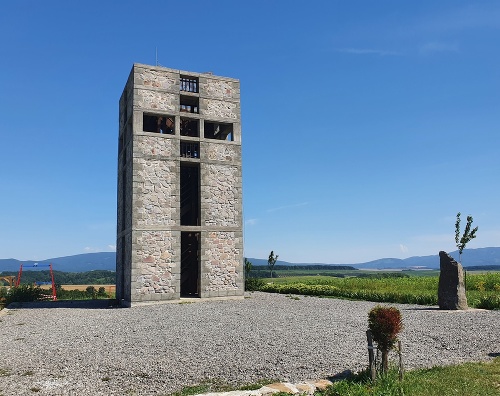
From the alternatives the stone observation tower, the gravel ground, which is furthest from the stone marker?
the stone observation tower

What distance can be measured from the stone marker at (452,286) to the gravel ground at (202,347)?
0.76 metres

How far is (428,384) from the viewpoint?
9.22m

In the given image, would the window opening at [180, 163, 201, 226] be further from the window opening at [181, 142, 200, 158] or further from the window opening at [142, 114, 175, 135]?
the window opening at [142, 114, 175, 135]

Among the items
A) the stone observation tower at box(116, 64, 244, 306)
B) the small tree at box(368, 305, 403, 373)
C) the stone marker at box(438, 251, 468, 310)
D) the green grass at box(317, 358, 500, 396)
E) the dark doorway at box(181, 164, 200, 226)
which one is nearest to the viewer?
the green grass at box(317, 358, 500, 396)

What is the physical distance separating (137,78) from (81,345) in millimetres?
21321

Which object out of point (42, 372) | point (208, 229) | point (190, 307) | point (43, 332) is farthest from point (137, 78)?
point (42, 372)

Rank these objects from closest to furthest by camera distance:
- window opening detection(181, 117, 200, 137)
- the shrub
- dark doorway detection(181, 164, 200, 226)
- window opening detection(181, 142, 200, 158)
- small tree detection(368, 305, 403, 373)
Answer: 1. small tree detection(368, 305, 403, 373)
2. window opening detection(181, 142, 200, 158)
3. dark doorway detection(181, 164, 200, 226)
4. window opening detection(181, 117, 200, 137)
5. the shrub

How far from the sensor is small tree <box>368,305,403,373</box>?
995 cm

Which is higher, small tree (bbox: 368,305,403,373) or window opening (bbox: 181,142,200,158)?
window opening (bbox: 181,142,200,158)

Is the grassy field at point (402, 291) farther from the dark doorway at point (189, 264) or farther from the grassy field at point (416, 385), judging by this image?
the grassy field at point (416, 385)

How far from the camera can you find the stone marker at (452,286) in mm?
23031

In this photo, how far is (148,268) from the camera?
2845 centimetres

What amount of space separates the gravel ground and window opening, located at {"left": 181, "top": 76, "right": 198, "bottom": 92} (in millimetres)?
18069

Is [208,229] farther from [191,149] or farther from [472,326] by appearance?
[472,326]
